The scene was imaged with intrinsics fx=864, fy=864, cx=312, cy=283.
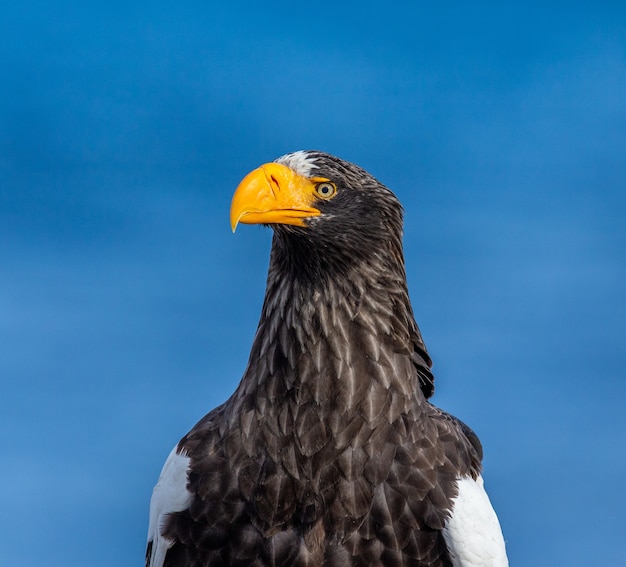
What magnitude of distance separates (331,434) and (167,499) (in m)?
0.83

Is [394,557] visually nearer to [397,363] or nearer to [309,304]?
[397,363]

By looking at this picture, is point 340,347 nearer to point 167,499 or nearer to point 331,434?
point 331,434

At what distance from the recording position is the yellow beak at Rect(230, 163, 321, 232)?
3.55 m

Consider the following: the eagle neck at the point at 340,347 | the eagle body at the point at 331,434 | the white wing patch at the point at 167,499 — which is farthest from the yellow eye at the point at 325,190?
the white wing patch at the point at 167,499

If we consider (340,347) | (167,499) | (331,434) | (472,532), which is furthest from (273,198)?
(472,532)

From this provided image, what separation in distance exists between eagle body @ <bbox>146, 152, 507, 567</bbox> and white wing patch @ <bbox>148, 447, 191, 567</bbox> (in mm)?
21

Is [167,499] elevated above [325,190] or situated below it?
below

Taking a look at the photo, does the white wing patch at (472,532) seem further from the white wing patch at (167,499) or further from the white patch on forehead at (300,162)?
the white patch on forehead at (300,162)

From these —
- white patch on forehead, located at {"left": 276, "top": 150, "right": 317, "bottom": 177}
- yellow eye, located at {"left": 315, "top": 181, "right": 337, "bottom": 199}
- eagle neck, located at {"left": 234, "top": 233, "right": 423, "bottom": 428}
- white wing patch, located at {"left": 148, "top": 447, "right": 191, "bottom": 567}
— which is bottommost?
white wing patch, located at {"left": 148, "top": 447, "right": 191, "bottom": 567}

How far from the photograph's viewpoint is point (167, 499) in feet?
12.9

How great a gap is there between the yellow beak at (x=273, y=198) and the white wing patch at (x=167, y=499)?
47.2 inches

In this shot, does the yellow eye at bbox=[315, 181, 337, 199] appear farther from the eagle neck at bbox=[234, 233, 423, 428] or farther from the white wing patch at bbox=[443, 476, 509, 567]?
the white wing patch at bbox=[443, 476, 509, 567]

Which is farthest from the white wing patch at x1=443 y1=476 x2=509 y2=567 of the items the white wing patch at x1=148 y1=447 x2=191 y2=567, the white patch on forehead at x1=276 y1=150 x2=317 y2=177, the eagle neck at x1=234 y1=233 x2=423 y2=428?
the white patch on forehead at x1=276 y1=150 x2=317 y2=177

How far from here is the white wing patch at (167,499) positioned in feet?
12.8
